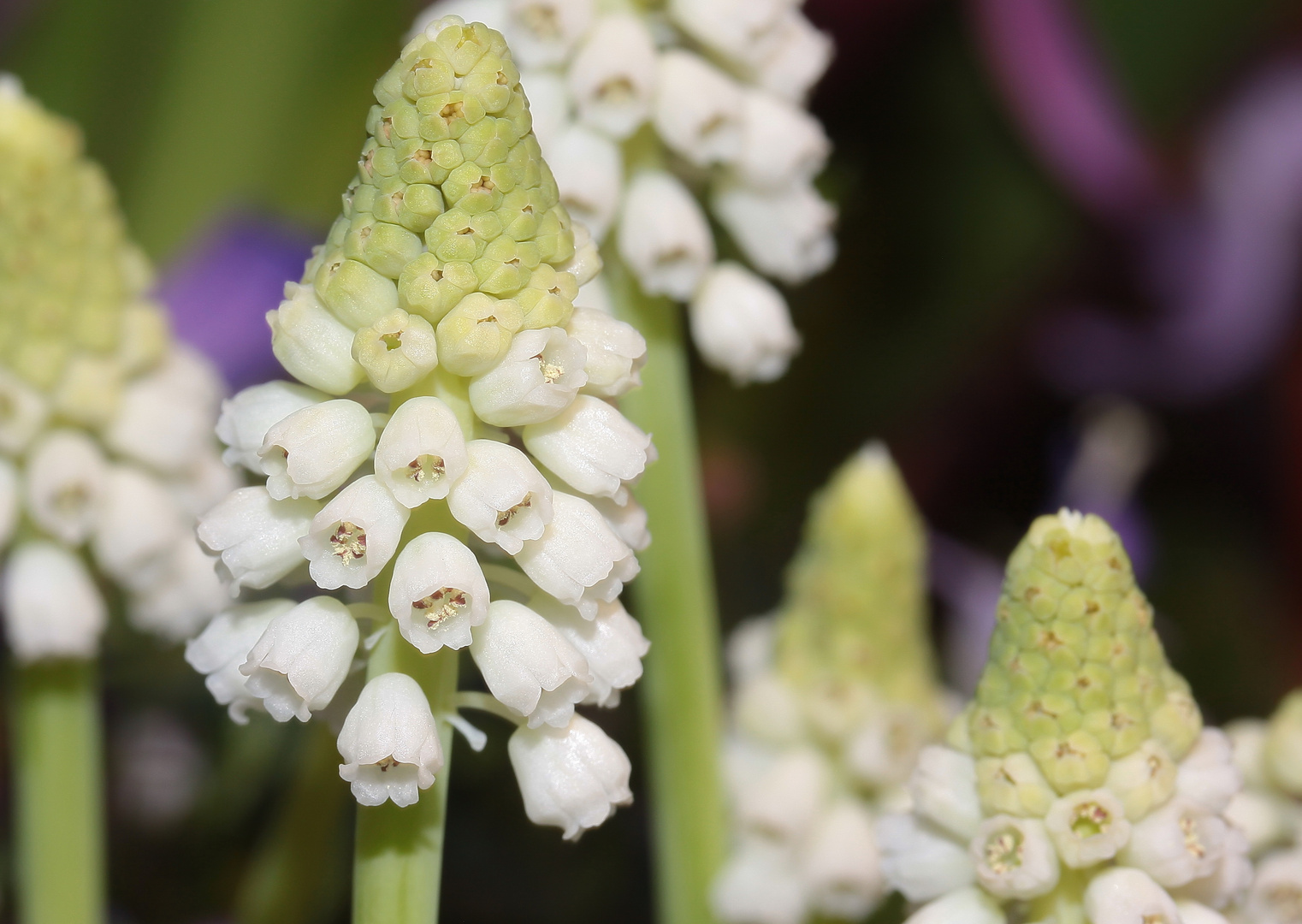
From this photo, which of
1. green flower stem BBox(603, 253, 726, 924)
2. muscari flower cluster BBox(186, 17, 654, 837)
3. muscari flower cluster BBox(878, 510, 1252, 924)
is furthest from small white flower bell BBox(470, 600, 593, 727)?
green flower stem BBox(603, 253, 726, 924)

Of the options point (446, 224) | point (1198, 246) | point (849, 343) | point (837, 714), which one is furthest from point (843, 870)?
point (1198, 246)

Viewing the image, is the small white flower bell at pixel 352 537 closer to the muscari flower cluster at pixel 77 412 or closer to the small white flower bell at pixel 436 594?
the small white flower bell at pixel 436 594

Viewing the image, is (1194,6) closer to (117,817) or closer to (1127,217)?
(1127,217)

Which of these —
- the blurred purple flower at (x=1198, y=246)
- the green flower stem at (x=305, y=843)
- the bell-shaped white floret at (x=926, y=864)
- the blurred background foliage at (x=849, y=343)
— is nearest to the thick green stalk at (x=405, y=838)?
the bell-shaped white floret at (x=926, y=864)

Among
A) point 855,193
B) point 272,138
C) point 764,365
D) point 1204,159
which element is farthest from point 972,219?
point 764,365

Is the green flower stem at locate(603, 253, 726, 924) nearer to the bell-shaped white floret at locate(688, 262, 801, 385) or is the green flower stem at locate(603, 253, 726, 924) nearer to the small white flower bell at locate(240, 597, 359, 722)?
the bell-shaped white floret at locate(688, 262, 801, 385)

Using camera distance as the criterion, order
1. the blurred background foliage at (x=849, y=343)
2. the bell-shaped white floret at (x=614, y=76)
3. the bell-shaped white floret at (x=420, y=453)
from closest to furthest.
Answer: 1. the bell-shaped white floret at (x=420, y=453)
2. the bell-shaped white floret at (x=614, y=76)
3. the blurred background foliage at (x=849, y=343)
